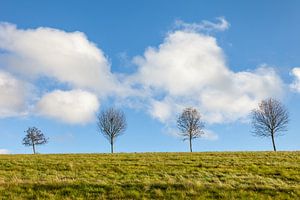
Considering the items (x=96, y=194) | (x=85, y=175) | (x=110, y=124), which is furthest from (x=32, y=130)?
(x=96, y=194)

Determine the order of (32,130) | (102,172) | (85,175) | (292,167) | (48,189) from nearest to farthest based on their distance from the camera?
1. (48,189)
2. (85,175)
3. (102,172)
4. (292,167)
5. (32,130)

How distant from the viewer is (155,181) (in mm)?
23859

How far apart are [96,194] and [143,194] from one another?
7.66ft

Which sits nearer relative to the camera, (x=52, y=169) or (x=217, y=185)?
(x=217, y=185)

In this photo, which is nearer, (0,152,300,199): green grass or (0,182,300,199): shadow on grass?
(0,182,300,199): shadow on grass

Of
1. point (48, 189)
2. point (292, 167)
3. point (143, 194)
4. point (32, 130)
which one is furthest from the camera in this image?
point (32, 130)

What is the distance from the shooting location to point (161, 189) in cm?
2148

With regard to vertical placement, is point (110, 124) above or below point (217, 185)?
above

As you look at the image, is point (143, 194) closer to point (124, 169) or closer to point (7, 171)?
point (124, 169)

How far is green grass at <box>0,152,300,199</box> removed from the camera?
2066 centimetres

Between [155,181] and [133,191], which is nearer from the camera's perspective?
[133,191]

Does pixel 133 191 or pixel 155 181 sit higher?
pixel 155 181

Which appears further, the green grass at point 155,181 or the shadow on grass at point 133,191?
the green grass at point 155,181

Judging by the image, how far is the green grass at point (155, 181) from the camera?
20656 millimetres
